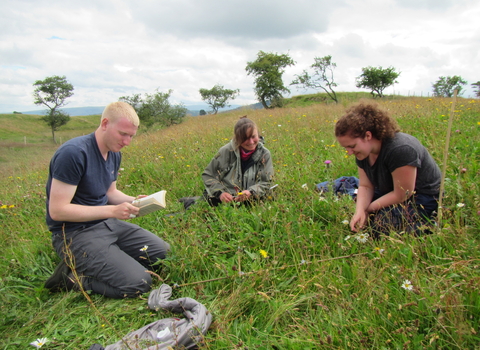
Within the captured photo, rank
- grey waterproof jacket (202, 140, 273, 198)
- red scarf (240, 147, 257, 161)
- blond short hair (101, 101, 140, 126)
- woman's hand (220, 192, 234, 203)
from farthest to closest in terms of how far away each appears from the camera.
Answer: red scarf (240, 147, 257, 161) → grey waterproof jacket (202, 140, 273, 198) → woman's hand (220, 192, 234, 203) → blond short hair (101, 101, 140, 126)

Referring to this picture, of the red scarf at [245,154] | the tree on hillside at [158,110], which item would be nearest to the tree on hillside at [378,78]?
the tree on hillside at [158,110]

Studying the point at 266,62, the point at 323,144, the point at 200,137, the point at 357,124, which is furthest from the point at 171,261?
the point at 266,62

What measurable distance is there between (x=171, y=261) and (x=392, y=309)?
1.70 metres

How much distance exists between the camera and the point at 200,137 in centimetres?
717

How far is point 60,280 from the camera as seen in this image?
2.40 metres

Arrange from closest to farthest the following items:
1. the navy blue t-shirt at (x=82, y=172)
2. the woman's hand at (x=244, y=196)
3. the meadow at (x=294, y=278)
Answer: the meadow at (x=294, y=278) → the navy blue t-shirt at (x=82, y=172) → the woman's hand at (x=244, y=196)

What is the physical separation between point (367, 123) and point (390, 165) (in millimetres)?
420

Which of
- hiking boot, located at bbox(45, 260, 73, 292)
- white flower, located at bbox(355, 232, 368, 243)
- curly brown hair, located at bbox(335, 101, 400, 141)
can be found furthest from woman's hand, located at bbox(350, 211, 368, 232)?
hiking boot, located at bbox(45, 260, 73, 292)

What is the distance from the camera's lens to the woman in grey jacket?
11.7 ft

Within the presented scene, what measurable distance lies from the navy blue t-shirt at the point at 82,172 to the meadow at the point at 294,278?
714mm

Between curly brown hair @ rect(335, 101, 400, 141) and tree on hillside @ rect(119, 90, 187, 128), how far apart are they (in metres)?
23.7

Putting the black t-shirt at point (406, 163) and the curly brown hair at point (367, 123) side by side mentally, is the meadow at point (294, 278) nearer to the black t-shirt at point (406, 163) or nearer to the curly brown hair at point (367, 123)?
the black t-shirt at point (406, 163)

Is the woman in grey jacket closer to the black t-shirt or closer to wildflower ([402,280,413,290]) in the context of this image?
the black t-shirt

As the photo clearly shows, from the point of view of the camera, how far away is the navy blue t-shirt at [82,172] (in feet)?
7.52
